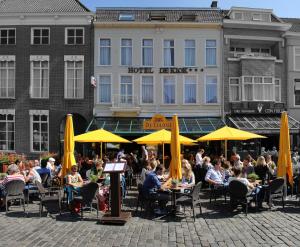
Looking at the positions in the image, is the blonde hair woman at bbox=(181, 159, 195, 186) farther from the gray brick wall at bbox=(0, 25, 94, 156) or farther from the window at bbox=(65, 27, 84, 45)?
the window at bbox=(65, 27, 84, 45)

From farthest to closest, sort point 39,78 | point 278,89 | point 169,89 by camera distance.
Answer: point 278,89 → point 169,89 → point 39,78

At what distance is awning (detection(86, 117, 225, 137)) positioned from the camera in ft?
87.1

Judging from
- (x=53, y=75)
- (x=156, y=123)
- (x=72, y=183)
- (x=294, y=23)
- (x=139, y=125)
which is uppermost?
(x=294, y=23)

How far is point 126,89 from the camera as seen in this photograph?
94.5 ft

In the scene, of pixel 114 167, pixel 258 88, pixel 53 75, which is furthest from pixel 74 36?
pixel 114 167

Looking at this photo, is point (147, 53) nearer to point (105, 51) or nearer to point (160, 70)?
point (160, 70)

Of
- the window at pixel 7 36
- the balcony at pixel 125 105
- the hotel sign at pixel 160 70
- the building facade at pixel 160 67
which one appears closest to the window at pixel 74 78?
the building facade at pixel 160 67

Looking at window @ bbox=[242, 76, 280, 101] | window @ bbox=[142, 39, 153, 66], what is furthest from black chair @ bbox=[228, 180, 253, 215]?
window @ bbox=[142, 39, 153, 66]

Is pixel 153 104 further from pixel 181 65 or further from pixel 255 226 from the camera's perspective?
pixel 255 226

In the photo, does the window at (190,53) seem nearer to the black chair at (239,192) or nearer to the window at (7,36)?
the window at (7,36)

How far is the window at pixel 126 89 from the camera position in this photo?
28658 mm

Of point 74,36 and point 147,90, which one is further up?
point 74,36

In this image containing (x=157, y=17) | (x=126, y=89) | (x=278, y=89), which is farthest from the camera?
(x=278, y=89)

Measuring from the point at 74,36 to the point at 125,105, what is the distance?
5829 mm
